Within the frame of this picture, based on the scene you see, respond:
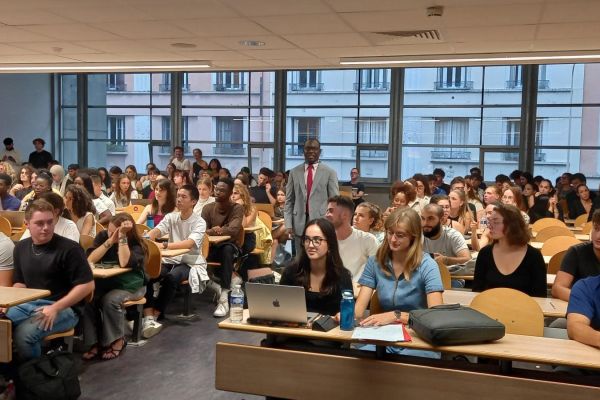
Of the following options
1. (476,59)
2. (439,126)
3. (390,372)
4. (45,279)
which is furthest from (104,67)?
(439,126)

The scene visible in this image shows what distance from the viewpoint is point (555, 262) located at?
5.09 m

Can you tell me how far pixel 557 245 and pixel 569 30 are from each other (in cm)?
208

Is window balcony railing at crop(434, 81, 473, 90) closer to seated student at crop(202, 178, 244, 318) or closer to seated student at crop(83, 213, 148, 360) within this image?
seated student at crop(202, 178, 244, 318)

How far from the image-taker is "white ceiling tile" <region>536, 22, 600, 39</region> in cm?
582

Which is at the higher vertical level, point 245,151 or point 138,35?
point 138,35

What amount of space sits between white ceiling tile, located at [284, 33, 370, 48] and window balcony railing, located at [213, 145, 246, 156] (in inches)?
353

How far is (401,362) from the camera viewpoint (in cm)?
317

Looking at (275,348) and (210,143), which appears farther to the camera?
(210,143)

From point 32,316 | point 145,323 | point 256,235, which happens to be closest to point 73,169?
point 256,235

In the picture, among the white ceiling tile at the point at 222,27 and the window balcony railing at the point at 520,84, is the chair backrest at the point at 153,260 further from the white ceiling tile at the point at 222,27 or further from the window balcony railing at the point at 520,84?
the window balcony railing at the point at 520,84

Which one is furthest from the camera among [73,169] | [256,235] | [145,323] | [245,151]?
[245,151]

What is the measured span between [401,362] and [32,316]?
2394 mm

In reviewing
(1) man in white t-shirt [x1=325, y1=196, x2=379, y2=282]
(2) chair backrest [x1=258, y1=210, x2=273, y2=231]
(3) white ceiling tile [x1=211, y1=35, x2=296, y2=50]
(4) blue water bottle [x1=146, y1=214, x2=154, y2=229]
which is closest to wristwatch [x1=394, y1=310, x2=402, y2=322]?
(1) man in white t-shirt [x1=325, y1=196, x2=379, y2=282]

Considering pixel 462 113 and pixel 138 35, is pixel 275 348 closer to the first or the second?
pixel 138 35
